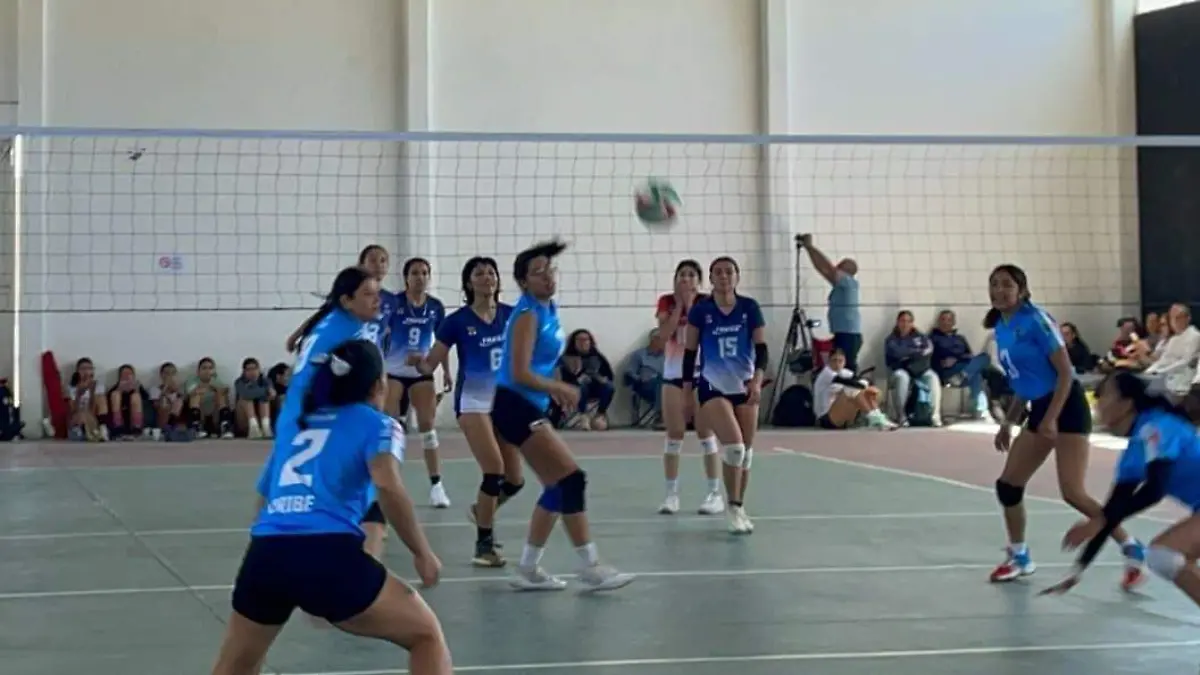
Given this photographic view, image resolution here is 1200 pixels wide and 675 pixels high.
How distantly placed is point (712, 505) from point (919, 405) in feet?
→ 31.1

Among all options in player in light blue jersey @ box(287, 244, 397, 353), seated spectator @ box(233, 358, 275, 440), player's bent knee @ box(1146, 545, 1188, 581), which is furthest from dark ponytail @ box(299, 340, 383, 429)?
seated spectator @ box(233, 358, 275, 440)

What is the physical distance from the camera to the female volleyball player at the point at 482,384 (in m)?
8.55

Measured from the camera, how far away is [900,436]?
59.4 feet

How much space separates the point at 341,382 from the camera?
14.1 feet

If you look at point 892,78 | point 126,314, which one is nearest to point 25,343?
point 126,314

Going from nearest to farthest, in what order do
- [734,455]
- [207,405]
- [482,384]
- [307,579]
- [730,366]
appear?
[307,579] < [482,384] < [734,455] < [730,366] < [207,405]

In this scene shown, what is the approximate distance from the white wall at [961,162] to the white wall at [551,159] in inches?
1.3

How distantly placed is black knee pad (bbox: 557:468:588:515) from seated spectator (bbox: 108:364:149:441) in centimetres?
1199

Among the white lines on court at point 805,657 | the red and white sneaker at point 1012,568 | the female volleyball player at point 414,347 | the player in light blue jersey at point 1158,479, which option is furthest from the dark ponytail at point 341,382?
the female volleyball player at point 414,347

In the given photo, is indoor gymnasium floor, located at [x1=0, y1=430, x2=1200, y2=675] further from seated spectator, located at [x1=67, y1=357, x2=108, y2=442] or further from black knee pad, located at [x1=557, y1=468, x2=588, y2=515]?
seated spectator, located at [x1=67, y1=357, x2=108, y2=442]

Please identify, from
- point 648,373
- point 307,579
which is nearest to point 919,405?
point 648,373

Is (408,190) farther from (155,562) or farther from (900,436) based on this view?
(155,562)

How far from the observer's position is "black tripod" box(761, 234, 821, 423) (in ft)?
64.8

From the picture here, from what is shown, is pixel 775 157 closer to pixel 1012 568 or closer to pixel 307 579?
pixel 1012 568
